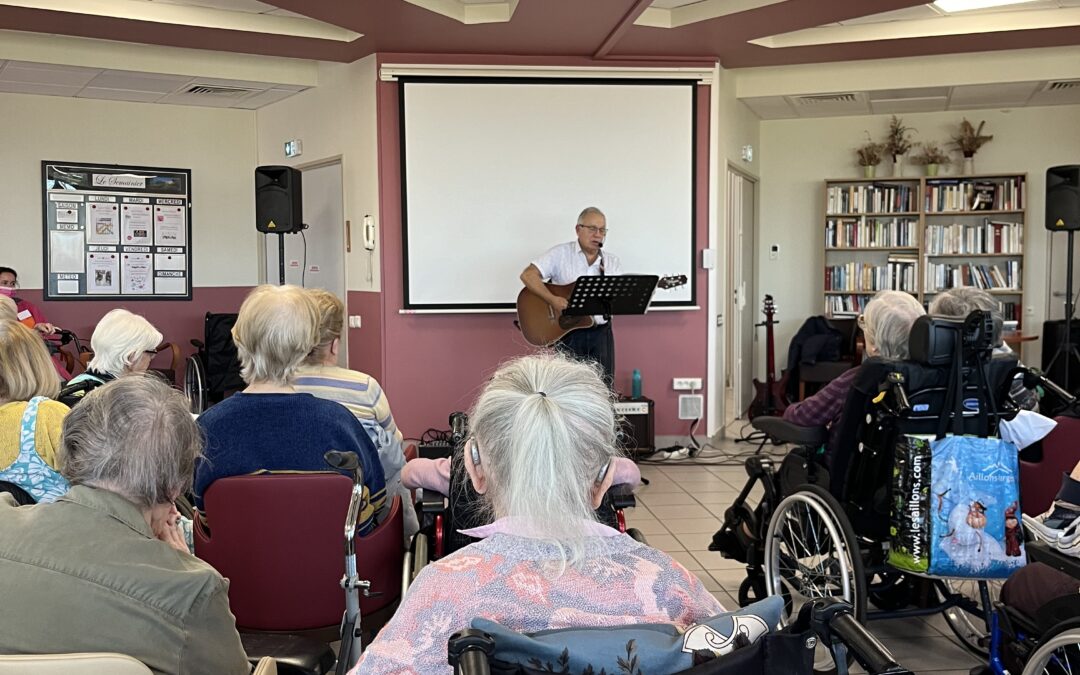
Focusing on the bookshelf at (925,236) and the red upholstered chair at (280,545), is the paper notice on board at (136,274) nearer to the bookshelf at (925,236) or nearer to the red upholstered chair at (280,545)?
the bookshelf at (925,236)

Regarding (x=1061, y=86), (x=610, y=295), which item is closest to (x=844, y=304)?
(x=1061, y=86)

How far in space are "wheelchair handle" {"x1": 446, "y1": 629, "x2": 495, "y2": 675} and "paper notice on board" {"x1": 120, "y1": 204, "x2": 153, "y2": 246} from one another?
8.09 metres

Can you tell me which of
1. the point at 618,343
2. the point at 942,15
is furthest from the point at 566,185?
the point at 942,15

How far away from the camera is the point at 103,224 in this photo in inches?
327

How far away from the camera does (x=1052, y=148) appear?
28.3ft

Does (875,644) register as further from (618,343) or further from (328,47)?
(328,47)

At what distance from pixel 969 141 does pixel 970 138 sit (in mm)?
28

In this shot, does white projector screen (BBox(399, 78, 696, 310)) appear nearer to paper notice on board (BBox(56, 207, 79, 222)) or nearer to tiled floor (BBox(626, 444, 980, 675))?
tiled floor (BBox(626, 444, 980, 675))

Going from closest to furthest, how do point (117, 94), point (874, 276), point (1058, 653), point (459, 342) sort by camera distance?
point (1058, 653), point (459, 342), point (117, 94), point (874, 276)

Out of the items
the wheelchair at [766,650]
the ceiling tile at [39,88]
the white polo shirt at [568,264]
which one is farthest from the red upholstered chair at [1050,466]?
the ceiling tile at [39,88]

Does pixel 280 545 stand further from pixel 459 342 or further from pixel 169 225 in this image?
pixel 169 225

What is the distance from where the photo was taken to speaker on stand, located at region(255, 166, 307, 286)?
286 inches

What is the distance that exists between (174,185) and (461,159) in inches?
121

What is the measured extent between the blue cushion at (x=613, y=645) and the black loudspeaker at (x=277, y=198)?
645 centimetres
